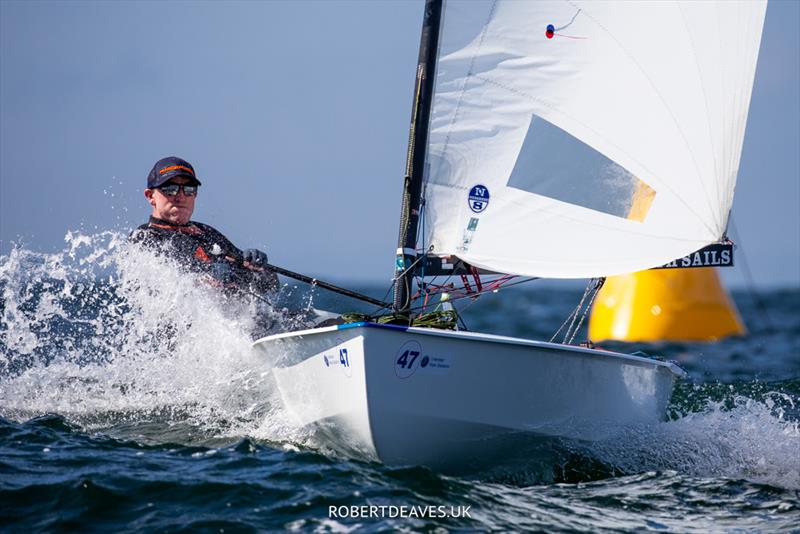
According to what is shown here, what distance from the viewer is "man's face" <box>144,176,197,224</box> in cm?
639

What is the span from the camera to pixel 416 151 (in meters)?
5.63

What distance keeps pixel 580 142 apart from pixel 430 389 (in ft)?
6.15

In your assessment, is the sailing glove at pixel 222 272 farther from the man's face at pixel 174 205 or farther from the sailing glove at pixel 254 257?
the man's face at pixel 174 205

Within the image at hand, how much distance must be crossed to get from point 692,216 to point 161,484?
3.32 meters

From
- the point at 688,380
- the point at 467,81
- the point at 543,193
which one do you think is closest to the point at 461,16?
the point at 467,81

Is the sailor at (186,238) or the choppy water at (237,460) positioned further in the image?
the sailor at (186,238)

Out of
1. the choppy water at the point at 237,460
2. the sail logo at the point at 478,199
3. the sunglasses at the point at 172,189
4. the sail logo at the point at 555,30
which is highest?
the sail logo at the point at 555,30

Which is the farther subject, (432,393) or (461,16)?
(461,16)

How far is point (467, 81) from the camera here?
5617 mm

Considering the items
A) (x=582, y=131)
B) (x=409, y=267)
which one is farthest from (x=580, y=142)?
(x=409, y=267)

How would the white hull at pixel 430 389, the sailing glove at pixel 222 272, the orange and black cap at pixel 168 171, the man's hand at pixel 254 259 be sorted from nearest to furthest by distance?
the white hull at pixel 430 389 < the man's hand at pixel 254 259 < the sailing glove at pixel 222 272 < the orange and black cap at pixel 168 171

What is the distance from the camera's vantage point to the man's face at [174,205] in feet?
21.0

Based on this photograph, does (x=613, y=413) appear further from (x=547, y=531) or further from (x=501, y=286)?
(x=547, y=531)

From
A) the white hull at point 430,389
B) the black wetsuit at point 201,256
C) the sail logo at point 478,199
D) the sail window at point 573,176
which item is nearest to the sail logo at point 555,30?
the sail window at point 573,176
